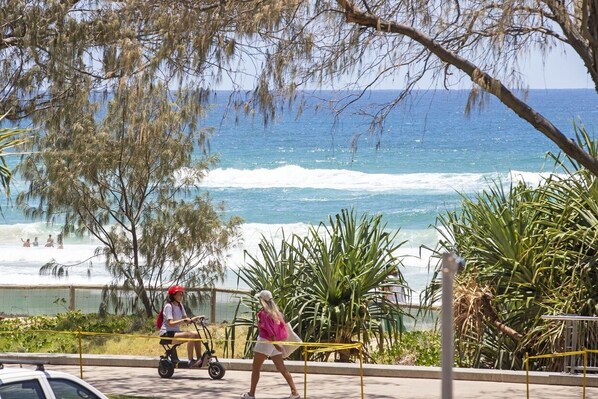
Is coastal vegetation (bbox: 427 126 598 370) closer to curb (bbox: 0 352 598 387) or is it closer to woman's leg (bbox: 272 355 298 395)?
curb (bbox: 0 352 598 387)

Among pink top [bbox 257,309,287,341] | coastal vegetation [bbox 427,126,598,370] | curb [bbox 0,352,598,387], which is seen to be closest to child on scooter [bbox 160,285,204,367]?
curb [bbox 0,352,598,387]

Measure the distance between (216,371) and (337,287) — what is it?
3148 millimetres

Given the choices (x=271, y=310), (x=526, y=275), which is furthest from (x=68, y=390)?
(x=526, y=275)

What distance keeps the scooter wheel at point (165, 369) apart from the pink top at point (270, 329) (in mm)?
2437

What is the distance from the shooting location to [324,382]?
54.2ft

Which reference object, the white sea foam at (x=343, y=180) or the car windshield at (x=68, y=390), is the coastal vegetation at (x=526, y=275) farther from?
the white sea foam at (x=343, y=180)

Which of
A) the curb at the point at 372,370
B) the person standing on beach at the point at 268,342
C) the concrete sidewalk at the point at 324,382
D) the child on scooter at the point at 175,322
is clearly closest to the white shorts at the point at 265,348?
the person standing on beach at the point at 268,342

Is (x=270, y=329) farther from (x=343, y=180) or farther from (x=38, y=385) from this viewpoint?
(x=343, y=180)

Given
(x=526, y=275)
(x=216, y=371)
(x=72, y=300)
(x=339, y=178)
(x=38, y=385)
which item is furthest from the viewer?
(x=339, y=178)

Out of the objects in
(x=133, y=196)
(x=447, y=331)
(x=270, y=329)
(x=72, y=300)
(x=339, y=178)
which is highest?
(x=447, y=331)

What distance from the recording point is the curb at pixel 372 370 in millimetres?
16281

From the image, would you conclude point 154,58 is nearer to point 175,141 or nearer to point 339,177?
point 175,141

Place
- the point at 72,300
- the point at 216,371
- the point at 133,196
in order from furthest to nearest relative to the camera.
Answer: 1. the point at 72,300
2. the point at 133,196
3. the point at 216,371

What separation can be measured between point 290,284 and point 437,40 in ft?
17.9
